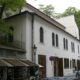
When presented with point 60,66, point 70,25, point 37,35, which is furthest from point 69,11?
point 37,35

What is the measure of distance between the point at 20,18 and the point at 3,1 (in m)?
6.79

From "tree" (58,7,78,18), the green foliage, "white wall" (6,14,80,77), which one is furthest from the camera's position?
"tree" (58,7,78,18)

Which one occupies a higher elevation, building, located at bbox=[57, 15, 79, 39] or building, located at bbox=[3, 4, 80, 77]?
building, located at bbox=[57, 15, 79, 39]

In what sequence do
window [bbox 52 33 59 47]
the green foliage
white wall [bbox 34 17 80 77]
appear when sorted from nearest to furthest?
the green foliage < white wall [bbox 34 17 80 77] < window [bbox 52 33 59 47]

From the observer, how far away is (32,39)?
24922 mm

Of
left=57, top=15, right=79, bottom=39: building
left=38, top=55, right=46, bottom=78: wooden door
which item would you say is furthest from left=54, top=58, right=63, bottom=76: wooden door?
left=57, top=15, right=79, bottom=39: building

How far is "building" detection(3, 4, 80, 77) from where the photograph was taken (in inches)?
966

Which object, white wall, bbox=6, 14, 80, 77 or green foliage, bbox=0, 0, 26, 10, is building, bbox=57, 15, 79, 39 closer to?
white wall, bbox=6, 14, 80, 77

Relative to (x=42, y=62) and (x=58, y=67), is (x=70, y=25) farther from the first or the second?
(x=42, y=62)

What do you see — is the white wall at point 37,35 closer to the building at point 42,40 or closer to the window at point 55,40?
the building at point 42,40

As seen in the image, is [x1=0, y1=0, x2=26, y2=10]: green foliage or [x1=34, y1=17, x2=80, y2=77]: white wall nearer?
[x1=0, y1=0, x2=26, y2=10]: green foliage

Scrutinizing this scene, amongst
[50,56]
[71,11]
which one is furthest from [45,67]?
[71,11]

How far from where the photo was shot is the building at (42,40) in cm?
2455

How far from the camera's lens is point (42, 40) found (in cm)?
2728
